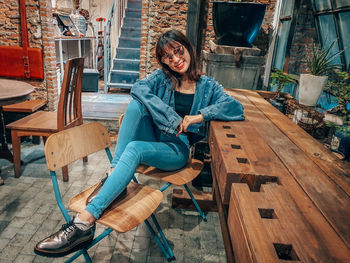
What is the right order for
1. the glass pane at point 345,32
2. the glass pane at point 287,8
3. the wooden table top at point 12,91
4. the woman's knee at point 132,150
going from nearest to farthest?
the woman's knee at point 132,150 < the wooden table top at point 12,91 < the glass pane at point 345,32 < the glass pane at point 287,8

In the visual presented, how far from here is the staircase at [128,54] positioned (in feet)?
19.5

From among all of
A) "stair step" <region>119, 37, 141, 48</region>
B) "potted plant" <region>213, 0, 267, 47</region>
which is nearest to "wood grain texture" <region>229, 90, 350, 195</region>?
"potted plant" <region>213, 0, 267, 47</region>

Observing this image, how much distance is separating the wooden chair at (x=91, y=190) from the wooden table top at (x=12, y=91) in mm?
1116

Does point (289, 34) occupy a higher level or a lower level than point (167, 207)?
higher

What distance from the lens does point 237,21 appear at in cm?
332

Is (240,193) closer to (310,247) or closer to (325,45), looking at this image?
(310,247)

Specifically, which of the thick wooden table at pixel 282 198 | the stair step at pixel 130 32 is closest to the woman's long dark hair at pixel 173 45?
the thick wooden table at pixel 282 198

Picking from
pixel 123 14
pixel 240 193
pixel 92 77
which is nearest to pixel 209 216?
pixel 240 193

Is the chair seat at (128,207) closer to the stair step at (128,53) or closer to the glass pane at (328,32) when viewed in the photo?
the glass pane at (328,32)

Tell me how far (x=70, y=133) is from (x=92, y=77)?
4.39m

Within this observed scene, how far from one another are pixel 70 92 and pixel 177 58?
4.77 feet

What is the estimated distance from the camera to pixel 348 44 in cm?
264

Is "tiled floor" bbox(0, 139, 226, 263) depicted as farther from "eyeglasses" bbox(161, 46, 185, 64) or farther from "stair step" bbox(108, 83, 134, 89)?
"stair step" bbox(108, 83, 134, 89)

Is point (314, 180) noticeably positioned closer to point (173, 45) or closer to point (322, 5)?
point (173, 45)
